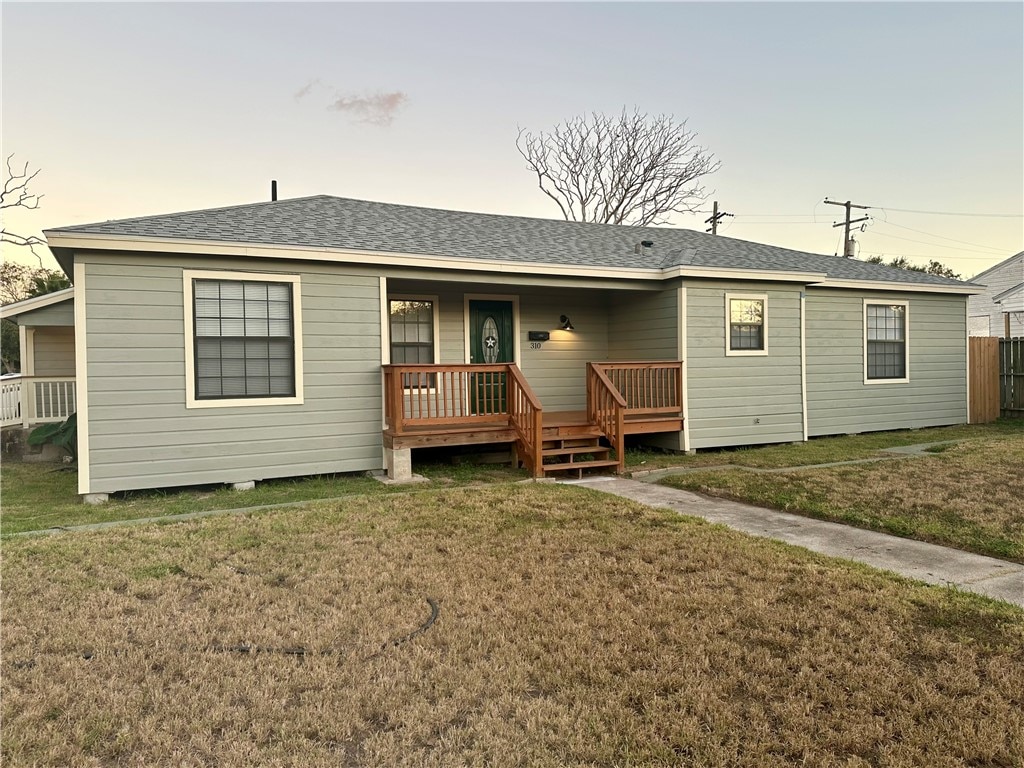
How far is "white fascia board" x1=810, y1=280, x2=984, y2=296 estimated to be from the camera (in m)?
10.7

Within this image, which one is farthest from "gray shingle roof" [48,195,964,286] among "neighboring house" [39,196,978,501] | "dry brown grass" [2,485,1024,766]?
"dry brown grass" [2,485,1024,766]

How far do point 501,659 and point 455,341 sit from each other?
286 inches

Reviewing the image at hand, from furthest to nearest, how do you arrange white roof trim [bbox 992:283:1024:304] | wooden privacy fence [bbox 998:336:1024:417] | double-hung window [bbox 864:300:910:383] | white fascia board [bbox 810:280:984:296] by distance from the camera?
white roof trim [bbox 992:283:1024:304], wooden privacy fence [bbox 998:336:1024:417], double-hung window [bbox 864:300:910:383], white fascia board [bbox 810:280:984:296]

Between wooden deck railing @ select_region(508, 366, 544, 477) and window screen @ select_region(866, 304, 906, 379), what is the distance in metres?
7.29

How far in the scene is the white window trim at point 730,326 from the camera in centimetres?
961

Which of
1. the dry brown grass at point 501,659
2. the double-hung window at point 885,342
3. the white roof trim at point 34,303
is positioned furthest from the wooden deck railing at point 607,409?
the white roof trim at point 34,303

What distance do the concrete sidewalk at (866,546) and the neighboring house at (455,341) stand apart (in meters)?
2.10

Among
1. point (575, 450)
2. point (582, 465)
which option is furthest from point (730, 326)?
point (582, 465)

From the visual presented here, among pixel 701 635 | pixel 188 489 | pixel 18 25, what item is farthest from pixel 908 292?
pixel 18 25

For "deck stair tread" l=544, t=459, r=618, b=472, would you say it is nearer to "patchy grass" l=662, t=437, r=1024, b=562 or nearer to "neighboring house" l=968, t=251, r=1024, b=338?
"patchy grass" l=662, t=437, r=1024, b=562

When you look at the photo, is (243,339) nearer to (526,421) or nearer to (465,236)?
(526,421)

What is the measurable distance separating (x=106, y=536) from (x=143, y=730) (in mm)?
3367

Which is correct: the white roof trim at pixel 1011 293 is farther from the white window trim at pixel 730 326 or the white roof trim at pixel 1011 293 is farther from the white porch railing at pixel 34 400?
the white porch railing at pixel 34 400

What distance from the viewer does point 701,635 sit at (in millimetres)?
2934
